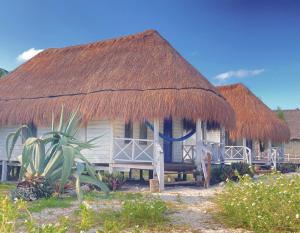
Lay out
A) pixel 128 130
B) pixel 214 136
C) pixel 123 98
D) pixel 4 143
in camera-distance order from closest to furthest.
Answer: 1. pixel 123 98
2. pixel 128 130
3. pixel 4 143
4. pixel 214 136

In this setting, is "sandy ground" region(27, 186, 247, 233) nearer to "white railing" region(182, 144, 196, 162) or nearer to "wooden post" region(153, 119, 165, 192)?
"wooden post" region(153, 119, 165, 192)

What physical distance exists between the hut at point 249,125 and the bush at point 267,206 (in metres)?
15.6

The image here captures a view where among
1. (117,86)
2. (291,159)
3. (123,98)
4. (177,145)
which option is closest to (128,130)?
(117,86)

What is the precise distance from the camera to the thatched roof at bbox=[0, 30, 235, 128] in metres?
12.9

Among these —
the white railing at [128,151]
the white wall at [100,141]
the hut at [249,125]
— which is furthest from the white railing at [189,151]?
the hut at [249,125]

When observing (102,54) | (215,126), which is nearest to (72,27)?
(102,54)

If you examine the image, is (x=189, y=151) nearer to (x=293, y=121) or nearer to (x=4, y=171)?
(x=4, y=171)

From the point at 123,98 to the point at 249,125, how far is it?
12.1 metres

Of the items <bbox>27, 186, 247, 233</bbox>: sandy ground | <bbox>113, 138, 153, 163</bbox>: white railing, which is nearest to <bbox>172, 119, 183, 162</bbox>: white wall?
<bbox>113, 138, 153, 163</bbox>: white railing

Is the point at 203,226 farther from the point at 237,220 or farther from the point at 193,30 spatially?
the point at 193,30

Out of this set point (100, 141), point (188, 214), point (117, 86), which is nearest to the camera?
point (188, 214)

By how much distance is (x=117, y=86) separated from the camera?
13.6 m

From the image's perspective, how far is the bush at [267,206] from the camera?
569cm

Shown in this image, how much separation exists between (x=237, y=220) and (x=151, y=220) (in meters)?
1.48
